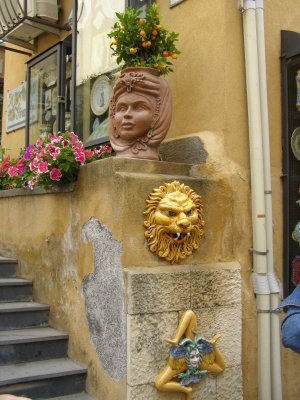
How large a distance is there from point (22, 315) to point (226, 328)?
5.85ft

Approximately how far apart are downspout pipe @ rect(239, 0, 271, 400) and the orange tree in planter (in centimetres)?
58

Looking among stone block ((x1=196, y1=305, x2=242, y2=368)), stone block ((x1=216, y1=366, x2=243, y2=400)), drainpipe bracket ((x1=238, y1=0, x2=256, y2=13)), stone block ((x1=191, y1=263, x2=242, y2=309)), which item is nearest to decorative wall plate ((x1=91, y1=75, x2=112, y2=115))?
drainpipe bracket ((x1=238, y1=0, x2=256, y2=13))

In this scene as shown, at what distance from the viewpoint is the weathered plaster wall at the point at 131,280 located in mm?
2930

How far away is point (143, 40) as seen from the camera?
11.3ft

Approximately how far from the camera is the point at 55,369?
133 inches

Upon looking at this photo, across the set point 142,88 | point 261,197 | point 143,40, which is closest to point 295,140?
point 261,197

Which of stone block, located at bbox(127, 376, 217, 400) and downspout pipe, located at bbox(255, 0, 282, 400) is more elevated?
downspout pipe, located at bbox(255, 0, 282, 400)

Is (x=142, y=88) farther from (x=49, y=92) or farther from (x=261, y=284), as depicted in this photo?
(x=49, y=92)

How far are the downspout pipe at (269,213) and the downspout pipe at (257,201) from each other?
0.05 meters

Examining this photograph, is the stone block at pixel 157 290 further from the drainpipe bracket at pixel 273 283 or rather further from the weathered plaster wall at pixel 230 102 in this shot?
the drainpipe bracket at pixel 273 283

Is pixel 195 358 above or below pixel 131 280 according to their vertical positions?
below

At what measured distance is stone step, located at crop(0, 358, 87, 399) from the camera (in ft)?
10.3

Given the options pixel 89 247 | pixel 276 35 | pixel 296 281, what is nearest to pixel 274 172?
pixel 296 281

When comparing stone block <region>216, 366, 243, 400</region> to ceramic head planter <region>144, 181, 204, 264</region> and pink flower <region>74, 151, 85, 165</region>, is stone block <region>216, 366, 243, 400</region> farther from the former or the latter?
pink flower <region>74, 151, 85, 165</region>
